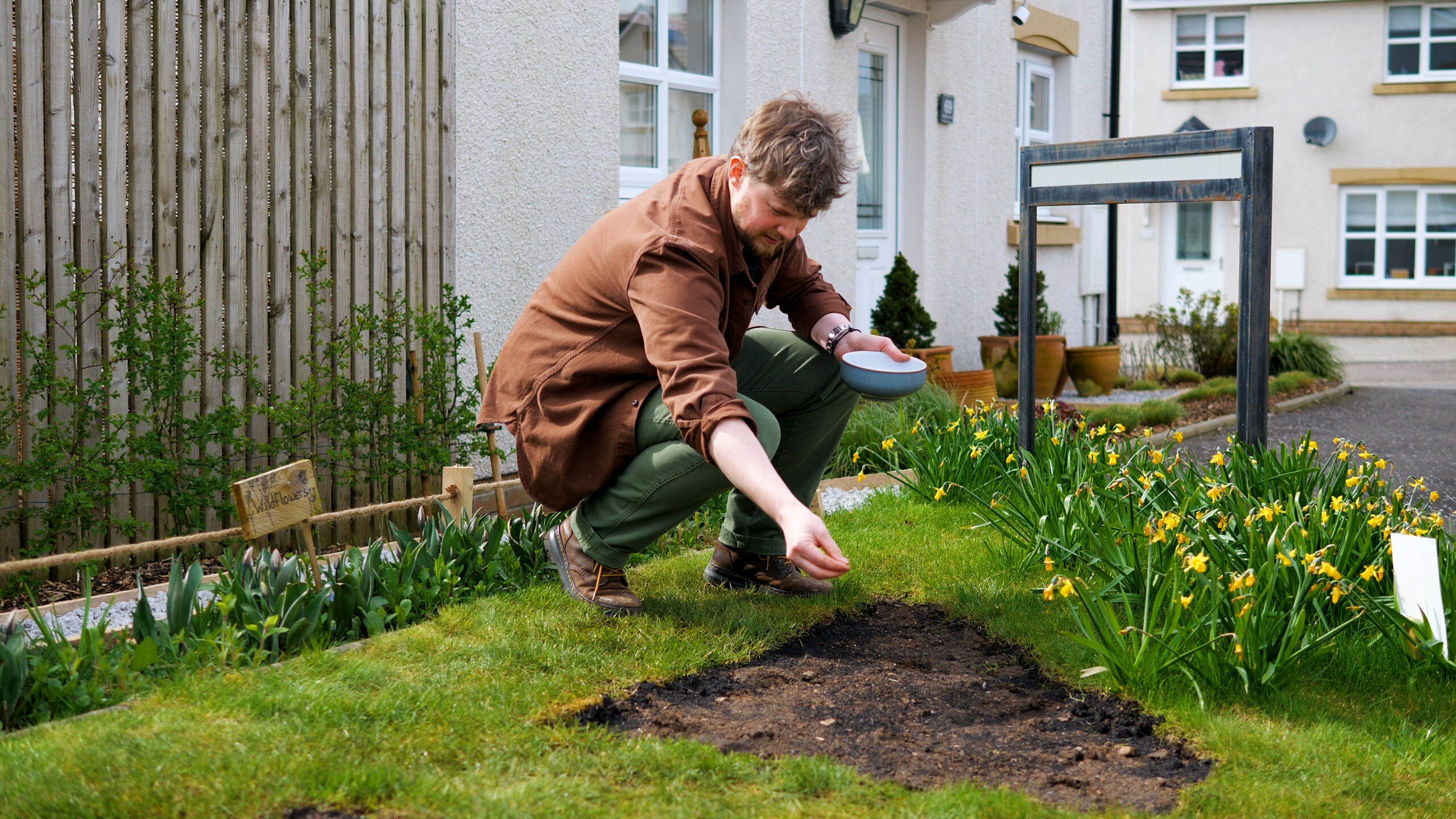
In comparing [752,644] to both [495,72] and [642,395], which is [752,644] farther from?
[495,72]

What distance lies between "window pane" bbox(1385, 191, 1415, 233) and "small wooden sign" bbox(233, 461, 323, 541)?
22670mm

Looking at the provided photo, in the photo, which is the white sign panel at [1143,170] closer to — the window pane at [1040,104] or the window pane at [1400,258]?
the window pane at [1040,104]

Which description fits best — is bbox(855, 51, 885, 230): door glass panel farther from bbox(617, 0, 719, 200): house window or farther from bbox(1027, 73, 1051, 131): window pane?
bbox(1027, 73, 1051, 131): window pane

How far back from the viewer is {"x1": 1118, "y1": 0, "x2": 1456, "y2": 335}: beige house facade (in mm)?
21672

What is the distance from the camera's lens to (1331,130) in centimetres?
2197

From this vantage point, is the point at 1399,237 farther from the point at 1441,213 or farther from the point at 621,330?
the point at 621,330

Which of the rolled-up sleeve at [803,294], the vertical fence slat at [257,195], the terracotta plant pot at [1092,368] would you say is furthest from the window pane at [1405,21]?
the vertical fence slat at [257,195]

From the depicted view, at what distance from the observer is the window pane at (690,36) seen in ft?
24.3

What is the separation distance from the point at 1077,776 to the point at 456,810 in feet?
3.84

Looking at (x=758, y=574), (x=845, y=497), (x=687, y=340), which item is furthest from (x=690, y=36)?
(x=687, y=340)

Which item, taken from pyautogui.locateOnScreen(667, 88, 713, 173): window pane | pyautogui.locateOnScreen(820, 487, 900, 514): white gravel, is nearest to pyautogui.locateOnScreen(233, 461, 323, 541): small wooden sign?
pyautogui.locateOnScreen(820, 487, 900, 514): white gravel

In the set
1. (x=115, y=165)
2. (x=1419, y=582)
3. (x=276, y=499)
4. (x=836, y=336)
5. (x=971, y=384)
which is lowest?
(x=1419, y=582)

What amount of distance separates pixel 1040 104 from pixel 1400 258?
13.5 metres

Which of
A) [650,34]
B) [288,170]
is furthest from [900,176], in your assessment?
[288,170]
